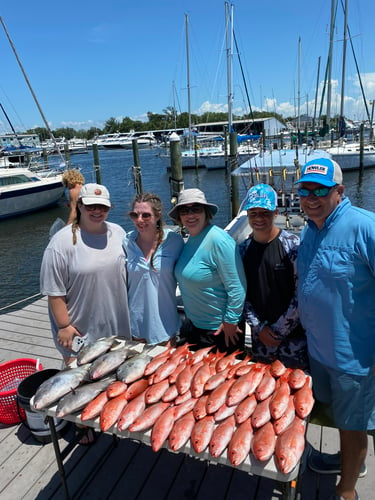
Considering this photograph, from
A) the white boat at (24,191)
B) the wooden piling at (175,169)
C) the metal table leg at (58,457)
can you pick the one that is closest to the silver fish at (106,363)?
the metal table leg at (58,457)

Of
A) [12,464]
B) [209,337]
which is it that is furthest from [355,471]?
[12,464]

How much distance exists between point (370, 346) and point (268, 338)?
67 cm

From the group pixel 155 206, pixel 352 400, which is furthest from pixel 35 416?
pixel 352 400

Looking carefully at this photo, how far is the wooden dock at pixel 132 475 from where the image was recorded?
2287 millimetres

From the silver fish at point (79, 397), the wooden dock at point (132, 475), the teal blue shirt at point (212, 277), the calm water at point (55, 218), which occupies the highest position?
the teal blue shirt at point (212, 277)

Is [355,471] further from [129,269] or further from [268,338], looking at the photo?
[129,269]

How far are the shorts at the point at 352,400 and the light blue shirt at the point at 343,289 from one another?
51mm

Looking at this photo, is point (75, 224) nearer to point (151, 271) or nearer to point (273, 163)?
point (151, 271)

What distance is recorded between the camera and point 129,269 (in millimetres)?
2557

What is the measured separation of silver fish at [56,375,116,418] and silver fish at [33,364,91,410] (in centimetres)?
3

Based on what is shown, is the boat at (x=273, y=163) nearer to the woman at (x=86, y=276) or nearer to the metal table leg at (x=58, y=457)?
the woman at (x=86, y=276)

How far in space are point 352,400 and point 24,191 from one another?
2027 centimetres

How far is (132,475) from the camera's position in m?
2.44

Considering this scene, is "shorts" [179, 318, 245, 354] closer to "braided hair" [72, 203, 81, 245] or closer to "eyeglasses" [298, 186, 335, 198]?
"braided hair" [72, 203, 81, 245]
